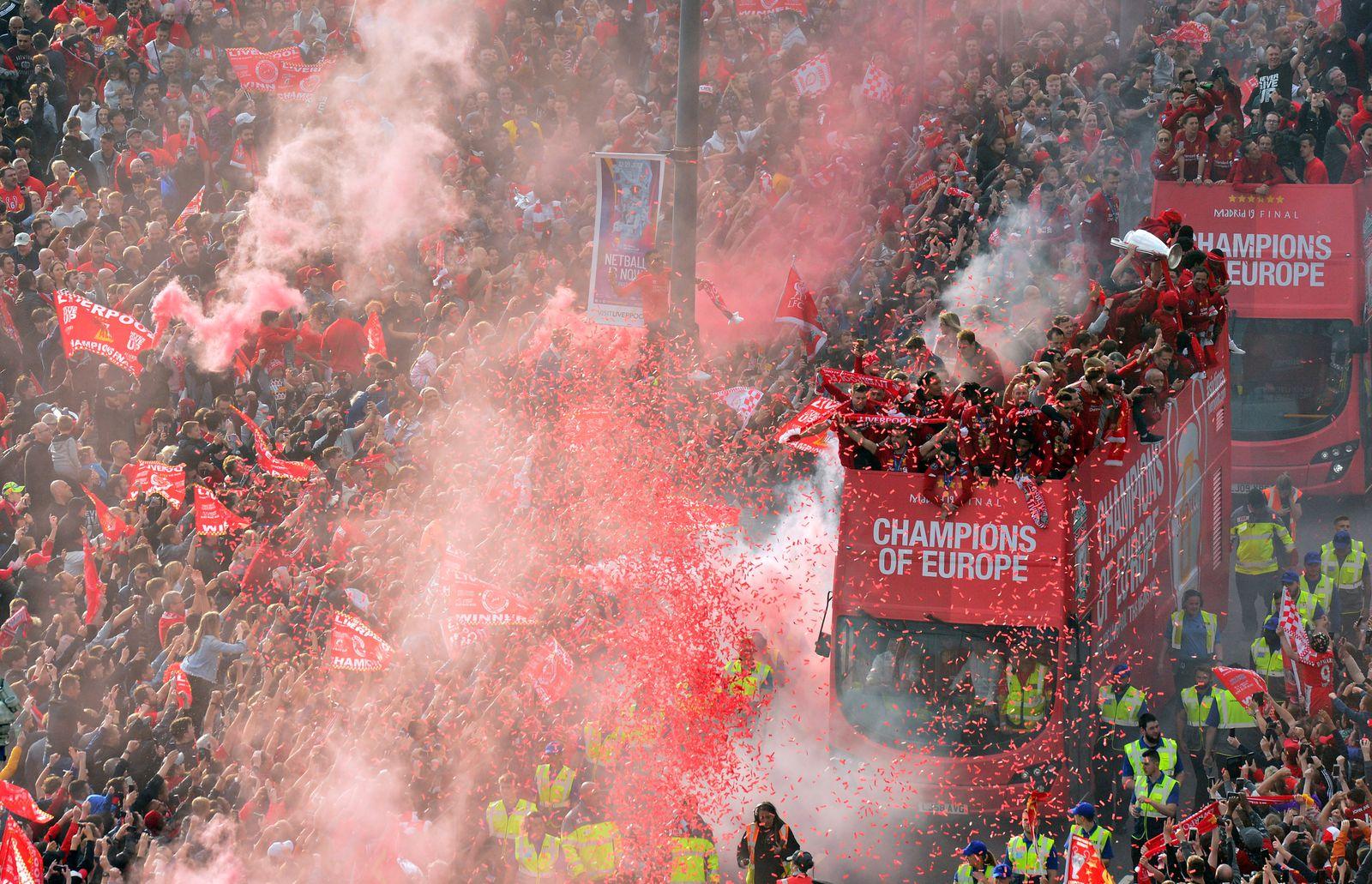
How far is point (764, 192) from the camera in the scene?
21.8 meters

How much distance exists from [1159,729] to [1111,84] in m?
8.97

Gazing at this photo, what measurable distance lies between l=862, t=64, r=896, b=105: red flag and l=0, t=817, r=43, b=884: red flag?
40.3ft

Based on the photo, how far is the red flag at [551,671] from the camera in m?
15.5

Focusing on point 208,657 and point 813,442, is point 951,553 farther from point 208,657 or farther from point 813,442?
point 208,657

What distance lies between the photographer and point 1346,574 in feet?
55.1

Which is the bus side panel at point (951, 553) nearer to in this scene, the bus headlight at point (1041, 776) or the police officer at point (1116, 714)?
the bus headlight at point (1041, 776)

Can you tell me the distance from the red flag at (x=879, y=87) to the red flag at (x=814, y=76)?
65 centimetres

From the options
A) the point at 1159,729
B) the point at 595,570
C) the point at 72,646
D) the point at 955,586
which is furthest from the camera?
the point at 72,646

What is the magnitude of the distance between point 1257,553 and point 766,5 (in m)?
9.28

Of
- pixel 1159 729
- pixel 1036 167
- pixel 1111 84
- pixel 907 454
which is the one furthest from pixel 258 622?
pixel 1111 84

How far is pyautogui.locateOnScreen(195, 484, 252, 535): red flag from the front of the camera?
18188mm

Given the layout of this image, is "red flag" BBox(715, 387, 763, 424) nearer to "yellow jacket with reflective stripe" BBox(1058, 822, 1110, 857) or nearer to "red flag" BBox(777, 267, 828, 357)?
"red flag" BBox(777, 267, 828, 357)

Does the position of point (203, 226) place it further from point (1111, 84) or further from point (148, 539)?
point (1111, 84)

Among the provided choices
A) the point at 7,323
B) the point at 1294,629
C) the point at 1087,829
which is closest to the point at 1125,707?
the point at 1294,629
